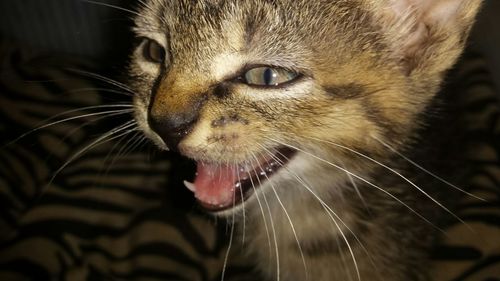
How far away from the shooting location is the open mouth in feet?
2.93

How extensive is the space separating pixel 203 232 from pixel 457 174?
0.63 meters

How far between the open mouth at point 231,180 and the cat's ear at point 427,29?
9.8 inches

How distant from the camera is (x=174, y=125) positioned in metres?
0.77

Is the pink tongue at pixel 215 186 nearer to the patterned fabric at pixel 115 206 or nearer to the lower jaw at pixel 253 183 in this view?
the lower jaw at pixel 253 183

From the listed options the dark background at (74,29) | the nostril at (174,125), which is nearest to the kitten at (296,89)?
the nostril at (174,125)

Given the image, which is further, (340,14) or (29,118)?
(29,118)

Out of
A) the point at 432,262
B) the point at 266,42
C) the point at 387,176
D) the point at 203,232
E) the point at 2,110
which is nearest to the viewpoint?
the point at 266,42

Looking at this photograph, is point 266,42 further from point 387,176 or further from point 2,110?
point 2,110

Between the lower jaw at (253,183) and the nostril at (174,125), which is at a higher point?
the nostril at (174,125)

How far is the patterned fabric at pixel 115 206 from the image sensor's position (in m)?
1.25

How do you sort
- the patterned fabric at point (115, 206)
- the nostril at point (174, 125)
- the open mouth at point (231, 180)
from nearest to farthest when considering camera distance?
the nostril at point (174, 125), the open mouth at point (231, 180), the patterned fabric at point (115, 206)

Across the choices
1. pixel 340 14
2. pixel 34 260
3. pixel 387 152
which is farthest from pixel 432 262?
pixel 34 260

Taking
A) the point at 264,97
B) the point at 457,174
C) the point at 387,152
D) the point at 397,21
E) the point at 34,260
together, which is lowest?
the point at 34,260

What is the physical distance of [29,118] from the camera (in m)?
1.54
